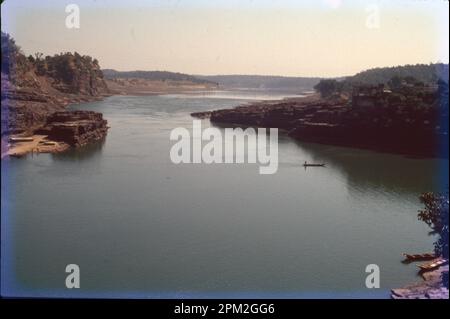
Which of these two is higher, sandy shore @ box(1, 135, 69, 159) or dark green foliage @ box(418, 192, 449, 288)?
sandy shore @ box(1, 135, 69, 159)

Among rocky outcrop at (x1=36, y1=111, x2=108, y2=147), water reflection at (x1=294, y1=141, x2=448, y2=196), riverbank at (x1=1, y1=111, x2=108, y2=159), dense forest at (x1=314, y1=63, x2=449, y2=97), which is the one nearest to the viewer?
water reflection at (x1=294, y1=141, x2=448, y2=196)

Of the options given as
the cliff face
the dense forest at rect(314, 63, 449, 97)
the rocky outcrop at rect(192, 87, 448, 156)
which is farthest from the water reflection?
the dense forest at rect(314, 63, 449, 97)

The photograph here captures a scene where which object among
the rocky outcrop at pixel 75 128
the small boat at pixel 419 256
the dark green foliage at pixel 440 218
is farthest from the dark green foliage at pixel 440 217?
the rocky outcrop at pixel 75 128

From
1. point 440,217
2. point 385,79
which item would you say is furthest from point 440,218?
point 385,79

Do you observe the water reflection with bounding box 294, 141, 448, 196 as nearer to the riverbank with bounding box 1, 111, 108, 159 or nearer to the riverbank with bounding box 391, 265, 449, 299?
the riverbank with bounding box 391, 265, 449, 299

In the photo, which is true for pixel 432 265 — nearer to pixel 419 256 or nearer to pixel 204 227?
pixel 419 256
